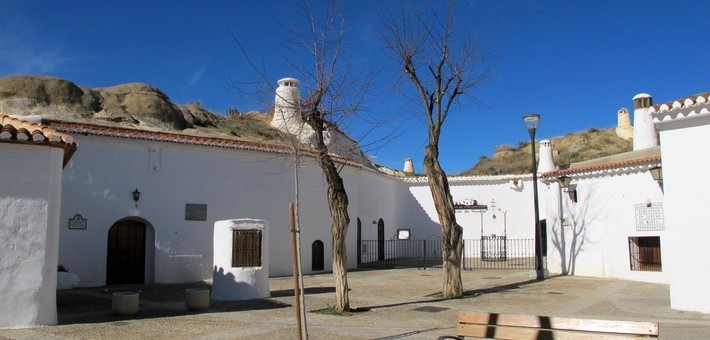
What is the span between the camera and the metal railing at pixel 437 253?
23.6 m

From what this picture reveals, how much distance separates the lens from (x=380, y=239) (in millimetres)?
26047

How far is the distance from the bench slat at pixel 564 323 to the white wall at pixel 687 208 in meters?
6.14

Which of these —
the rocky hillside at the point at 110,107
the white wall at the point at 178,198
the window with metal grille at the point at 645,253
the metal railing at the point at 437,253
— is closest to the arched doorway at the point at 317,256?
the white wall at the point at 178,198

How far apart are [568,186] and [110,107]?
2084cm

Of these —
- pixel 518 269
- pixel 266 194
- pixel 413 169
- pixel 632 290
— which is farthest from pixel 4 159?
pixel 413 169

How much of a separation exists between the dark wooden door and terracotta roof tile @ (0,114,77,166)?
691 cm

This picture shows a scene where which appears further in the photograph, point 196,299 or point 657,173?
point 657,173

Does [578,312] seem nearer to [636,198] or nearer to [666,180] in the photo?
[666,180]

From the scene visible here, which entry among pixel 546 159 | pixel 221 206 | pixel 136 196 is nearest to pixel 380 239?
pixel 546 159

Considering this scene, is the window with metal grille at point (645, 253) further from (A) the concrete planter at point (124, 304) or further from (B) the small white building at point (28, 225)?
(B) the small white building at point (28, 225)

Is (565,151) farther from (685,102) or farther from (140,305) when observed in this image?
(140,305)

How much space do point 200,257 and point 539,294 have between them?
954cm

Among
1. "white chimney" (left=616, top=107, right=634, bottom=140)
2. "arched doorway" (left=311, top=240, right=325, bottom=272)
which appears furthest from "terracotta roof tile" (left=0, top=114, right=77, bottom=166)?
"white chimney" (left=616, top=107, right=634, bottom=140)

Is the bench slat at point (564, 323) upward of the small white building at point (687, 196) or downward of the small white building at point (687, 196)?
downward
